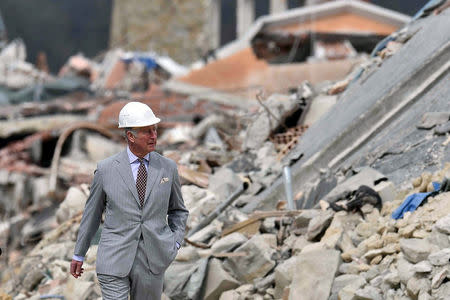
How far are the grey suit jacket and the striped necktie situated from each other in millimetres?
22

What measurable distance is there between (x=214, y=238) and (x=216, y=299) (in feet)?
2.71

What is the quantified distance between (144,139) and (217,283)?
1.64 metres

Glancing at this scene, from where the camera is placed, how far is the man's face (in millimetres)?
3855

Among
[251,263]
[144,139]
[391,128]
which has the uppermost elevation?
[144,139]

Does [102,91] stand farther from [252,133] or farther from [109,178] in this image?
[109,178]

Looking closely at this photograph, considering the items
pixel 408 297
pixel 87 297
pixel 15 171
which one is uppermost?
pixel 408 297

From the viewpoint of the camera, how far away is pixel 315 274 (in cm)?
461

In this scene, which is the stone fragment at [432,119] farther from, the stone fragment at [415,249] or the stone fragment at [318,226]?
the stone fragment at [415,249]

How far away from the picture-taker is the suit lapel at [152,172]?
389 centimetres

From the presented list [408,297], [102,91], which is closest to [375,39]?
[102,91]

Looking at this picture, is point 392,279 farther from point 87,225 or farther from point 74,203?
point 74,203

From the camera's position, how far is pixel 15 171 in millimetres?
14820

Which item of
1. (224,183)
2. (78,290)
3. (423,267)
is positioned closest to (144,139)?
(423,267)

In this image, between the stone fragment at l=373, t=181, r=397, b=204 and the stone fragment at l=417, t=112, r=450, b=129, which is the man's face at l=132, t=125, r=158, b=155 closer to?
the stone fragment at l=373, t=181, r=397, b=204
